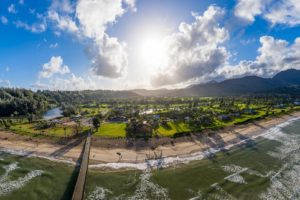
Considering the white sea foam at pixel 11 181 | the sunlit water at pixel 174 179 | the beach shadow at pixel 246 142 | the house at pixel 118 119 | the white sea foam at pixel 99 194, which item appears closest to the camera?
the white sea foam at pixel 99 194

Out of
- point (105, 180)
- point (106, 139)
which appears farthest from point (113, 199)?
point (106, 139)

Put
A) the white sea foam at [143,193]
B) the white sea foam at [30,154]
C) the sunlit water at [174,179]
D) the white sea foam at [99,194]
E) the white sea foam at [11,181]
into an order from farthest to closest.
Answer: the white sea foam at [30,154] < the white sea foam at [11,181] < the sunlit water at [174,179] < the white sea foam at [143,193] < the white sea foam at [99,194]

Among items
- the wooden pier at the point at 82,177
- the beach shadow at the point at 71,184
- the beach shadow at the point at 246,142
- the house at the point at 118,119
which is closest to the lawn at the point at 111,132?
the wooden pier at the point at 82,177

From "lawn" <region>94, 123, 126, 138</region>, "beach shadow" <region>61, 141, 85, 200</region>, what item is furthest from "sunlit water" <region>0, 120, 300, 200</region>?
"lawn" <region>94, 123, 126, 138</region>

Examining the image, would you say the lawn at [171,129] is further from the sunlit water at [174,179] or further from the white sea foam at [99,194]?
the white sea foam at [99,194]

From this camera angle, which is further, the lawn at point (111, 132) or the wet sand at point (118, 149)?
the lawn at point (111, 132)

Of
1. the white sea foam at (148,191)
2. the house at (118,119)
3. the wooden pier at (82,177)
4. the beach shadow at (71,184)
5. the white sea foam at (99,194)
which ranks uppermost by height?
the house at (118,119)

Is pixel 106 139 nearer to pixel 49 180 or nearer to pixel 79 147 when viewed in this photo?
pixel 79 147

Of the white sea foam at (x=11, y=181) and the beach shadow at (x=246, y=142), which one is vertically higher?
the white sea foam at (x=11, y=181)
